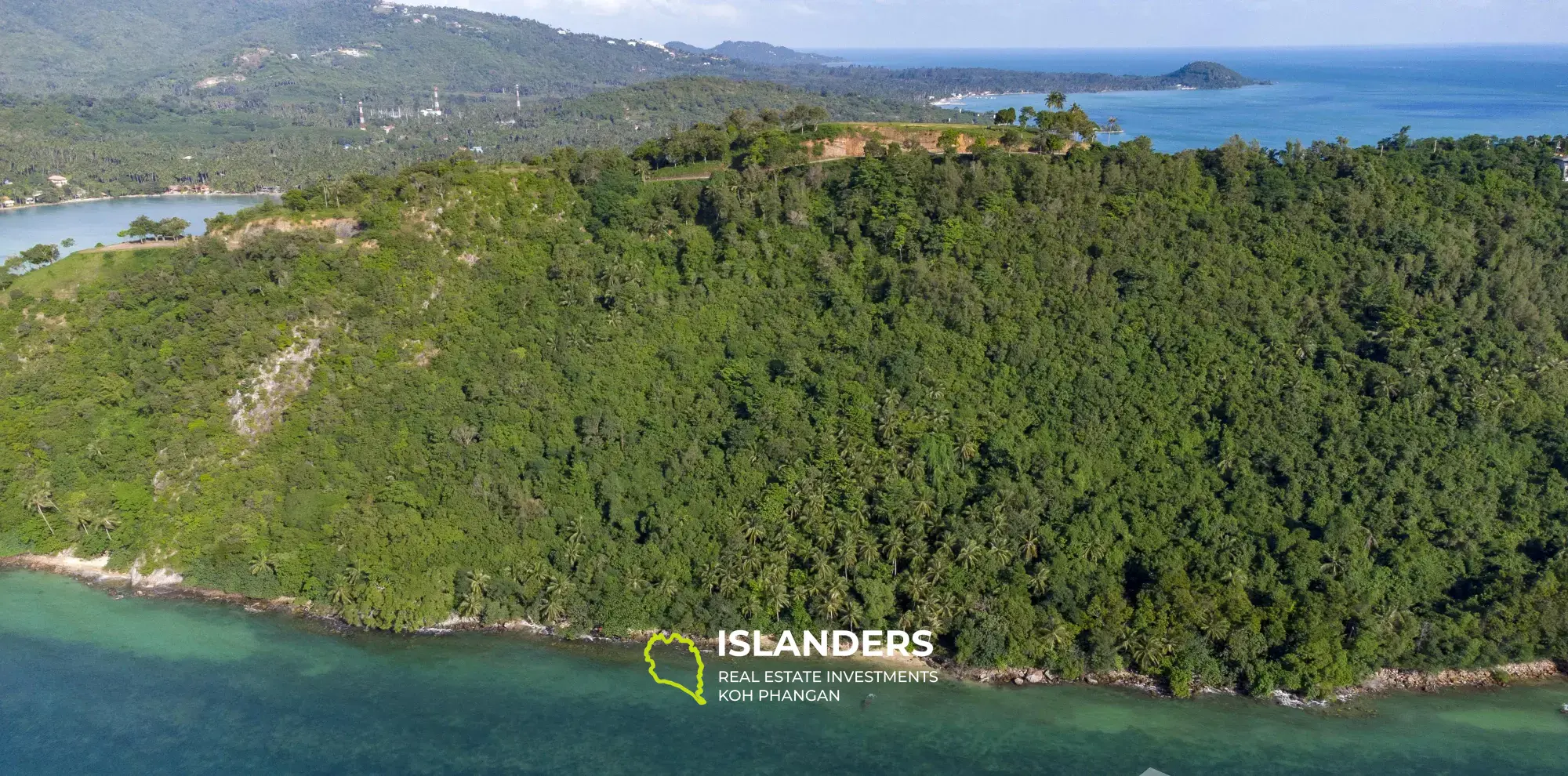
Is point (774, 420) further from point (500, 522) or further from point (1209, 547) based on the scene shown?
point (1209, 547)

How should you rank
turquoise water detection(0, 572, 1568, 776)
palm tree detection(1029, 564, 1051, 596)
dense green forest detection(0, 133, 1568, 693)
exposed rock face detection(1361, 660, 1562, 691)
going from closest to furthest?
turquoise water detection(0, 572, 1568, 776) → exposed rock face detection(1361, 660, 1562, 691) → palm tree detection(1029, 564, 1051, 596) → dense green forest detection(0, 133, 1568, 693)

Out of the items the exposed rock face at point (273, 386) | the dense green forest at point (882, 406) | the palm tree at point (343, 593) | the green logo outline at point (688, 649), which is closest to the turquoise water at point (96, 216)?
the dense green forest at point (882, 406)

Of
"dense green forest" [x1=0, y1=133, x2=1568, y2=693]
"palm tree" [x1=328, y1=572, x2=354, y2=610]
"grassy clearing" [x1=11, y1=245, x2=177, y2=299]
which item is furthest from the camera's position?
"grassy clearing" [x1=11, y1=245, x2=177, y2=299]

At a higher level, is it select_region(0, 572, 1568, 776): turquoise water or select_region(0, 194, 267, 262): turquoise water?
select_region(0, 194, 267, 262): turquoise water

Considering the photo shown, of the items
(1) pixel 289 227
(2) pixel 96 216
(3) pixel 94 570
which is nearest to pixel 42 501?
(3) pixel 94 570

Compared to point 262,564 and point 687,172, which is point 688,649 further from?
point 687,172

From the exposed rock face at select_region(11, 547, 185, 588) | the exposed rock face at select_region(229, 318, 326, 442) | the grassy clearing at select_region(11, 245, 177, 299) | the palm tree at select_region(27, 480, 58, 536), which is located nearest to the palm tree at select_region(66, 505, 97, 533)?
the palm tree at select_region(27, 480, 58, 536)

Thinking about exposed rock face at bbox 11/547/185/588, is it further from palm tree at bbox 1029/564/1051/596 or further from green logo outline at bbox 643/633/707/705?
palm tree at bbox 1029/564/1051/596
